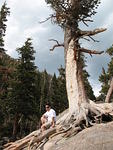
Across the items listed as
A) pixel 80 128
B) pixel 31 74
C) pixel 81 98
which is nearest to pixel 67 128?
pixel 80 128

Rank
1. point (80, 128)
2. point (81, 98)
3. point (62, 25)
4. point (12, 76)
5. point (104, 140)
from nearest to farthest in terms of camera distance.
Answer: point (104, 140) < point (80, 128) < point (81, 98) < point (62, 25) < point (12, 76)

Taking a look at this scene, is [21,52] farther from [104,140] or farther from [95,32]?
[104,140]

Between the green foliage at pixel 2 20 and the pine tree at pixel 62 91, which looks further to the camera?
the pine tree at pixel 62 91

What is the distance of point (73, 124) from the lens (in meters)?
16.2

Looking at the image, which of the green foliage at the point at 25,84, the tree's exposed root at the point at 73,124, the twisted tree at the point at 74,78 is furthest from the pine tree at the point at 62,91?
the tree's exposed root at the point at 73,124

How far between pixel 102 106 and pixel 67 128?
8.71 feet

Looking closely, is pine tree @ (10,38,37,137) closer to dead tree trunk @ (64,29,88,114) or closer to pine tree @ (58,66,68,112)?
pine tree @ (58,66,68,112)

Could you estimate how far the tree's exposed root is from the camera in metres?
Result: 16.0

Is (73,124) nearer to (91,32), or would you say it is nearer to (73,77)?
(73,77)

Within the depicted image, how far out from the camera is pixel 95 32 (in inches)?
738

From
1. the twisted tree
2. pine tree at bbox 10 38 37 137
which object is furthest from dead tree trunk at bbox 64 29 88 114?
pine tree at bbox 10 38 37 137

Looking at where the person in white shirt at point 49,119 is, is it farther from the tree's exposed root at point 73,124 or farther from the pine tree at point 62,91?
the pine tree at point 62,91

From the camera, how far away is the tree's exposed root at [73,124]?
16.0 m

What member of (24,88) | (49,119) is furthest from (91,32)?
(24,88)
